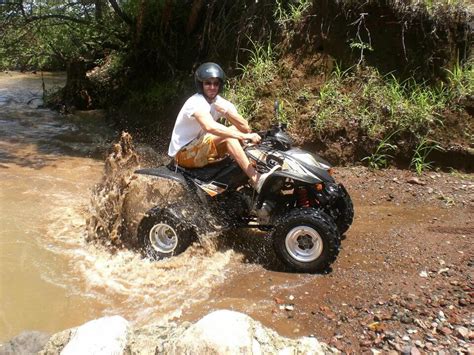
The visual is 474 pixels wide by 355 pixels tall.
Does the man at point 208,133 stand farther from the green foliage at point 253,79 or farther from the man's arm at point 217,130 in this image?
the green foliage at point 253,79

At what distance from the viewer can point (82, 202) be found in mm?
6242

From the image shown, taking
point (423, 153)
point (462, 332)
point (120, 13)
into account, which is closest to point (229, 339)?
point (462, 332)

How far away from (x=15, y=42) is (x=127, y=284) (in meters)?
8.07

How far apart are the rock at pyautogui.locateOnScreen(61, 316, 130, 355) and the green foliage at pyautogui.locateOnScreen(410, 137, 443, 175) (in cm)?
465

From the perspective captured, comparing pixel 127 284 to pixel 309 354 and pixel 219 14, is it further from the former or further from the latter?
pixel 219 14

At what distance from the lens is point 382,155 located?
6.61m

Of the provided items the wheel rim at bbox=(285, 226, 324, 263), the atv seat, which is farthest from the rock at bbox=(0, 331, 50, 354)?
the wheel rim at bbox=(285, 226, 324, 263)

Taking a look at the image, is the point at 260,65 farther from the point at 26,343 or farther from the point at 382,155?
the point at 26,343

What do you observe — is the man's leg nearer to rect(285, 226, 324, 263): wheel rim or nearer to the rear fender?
the rear fender

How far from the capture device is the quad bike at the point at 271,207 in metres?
4.31

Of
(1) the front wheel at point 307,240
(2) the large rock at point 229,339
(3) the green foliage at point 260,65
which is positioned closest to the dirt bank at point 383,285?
(1) the front wheel at point 307,240

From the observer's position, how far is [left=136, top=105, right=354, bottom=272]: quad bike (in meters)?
4.31

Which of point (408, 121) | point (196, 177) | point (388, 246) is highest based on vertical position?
point (408, 121)

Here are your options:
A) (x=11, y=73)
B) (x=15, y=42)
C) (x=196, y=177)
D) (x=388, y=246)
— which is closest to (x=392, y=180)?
(x=388, y=246)
